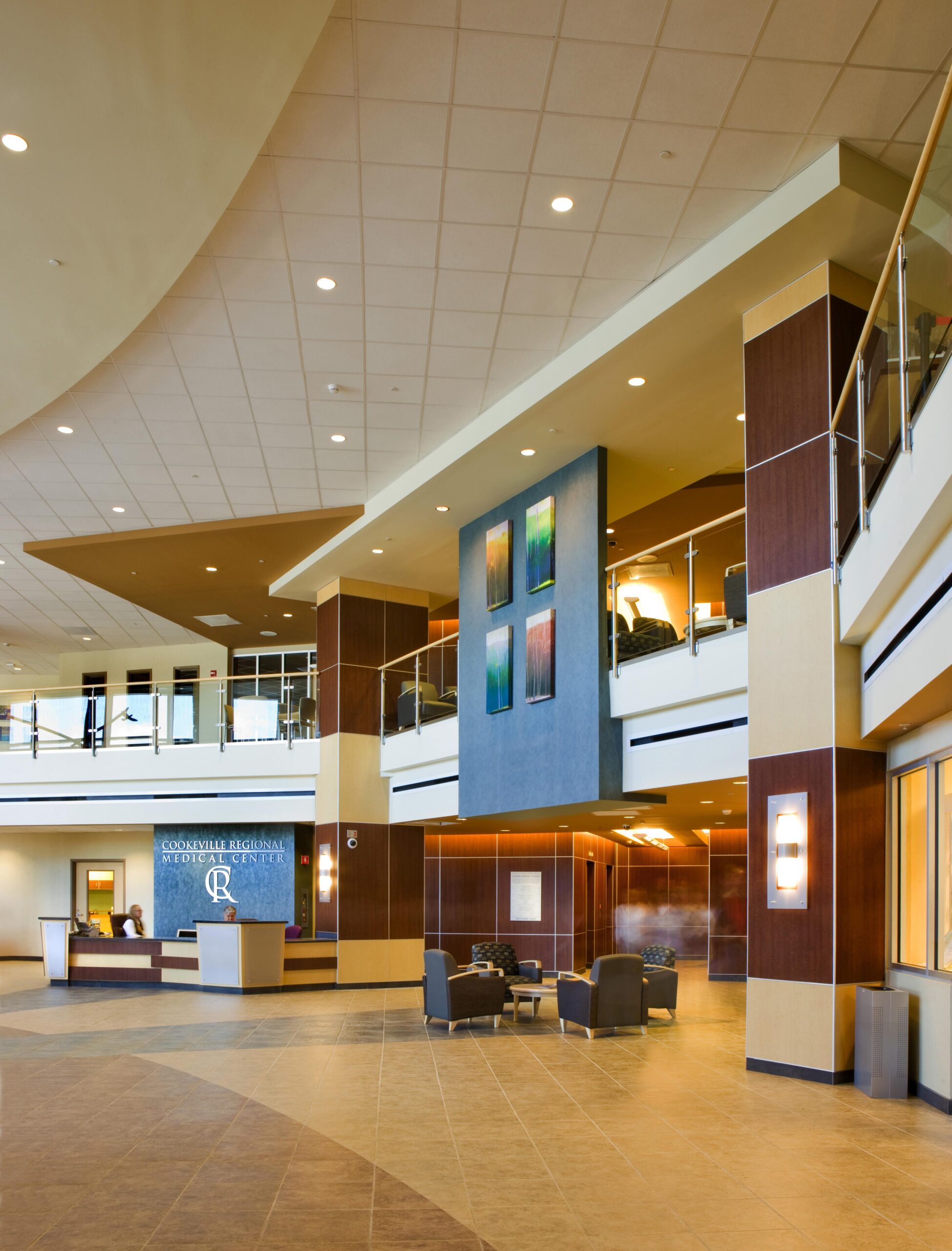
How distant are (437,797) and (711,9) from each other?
11.6 meters

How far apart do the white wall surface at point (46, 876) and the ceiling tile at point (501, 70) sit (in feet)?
65.9

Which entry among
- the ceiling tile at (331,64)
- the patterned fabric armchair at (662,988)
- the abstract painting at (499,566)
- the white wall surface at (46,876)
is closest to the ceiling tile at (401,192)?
the ceiling tile at (331,64)

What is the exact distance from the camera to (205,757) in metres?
19.0

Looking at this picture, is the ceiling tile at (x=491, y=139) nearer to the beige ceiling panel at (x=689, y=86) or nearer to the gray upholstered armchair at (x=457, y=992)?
the beige ceiling panel at (x=689, y=86)

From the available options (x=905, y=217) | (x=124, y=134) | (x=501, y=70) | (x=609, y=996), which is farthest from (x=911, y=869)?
(x=124, y=134)

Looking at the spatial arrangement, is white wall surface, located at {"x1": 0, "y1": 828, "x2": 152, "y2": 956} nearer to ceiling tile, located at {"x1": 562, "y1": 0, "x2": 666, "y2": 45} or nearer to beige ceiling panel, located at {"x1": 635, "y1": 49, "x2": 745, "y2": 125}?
beige ceiling panel, located at {"x1": 635, "y1": 49, "x2": 745, "y2": 125}

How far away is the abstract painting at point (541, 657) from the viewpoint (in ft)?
41.6

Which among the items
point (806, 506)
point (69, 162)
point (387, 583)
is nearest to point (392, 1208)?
A: point (806, 506)

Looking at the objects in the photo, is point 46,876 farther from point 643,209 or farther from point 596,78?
point 596,78

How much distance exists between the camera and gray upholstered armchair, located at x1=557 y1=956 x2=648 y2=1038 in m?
11.4

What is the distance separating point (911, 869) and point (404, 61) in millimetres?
6771

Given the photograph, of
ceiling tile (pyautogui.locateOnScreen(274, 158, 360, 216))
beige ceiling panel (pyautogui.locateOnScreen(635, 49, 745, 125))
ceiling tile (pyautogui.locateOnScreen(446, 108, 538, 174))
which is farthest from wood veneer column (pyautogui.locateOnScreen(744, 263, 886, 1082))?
ceiling tile (pyautogui.locateOnScreen(274, 158, 360, 216))

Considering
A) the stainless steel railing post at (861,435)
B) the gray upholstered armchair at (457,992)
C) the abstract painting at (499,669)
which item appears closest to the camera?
the stainless steel railing post at (861,435)

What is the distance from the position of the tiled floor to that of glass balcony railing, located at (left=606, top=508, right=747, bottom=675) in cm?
390
